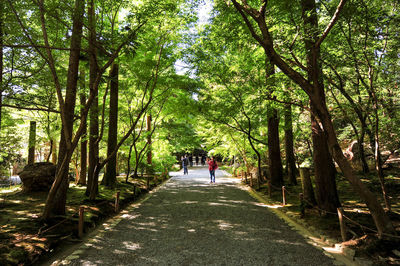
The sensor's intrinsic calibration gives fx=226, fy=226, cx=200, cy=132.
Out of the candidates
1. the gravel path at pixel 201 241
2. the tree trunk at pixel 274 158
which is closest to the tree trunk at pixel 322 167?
the gravel path at pixel 201 241

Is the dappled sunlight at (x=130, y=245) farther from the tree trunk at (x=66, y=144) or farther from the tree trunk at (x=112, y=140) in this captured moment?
the tree trunk at (x=112, y=140)

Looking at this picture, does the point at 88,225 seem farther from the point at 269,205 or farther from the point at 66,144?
the point at 269,205

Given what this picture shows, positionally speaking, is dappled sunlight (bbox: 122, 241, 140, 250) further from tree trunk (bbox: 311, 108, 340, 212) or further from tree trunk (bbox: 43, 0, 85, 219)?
tree trunk (bbox: 311, 108, 340, 212)

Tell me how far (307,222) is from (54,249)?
6.13 m

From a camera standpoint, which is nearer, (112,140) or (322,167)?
(322,167)

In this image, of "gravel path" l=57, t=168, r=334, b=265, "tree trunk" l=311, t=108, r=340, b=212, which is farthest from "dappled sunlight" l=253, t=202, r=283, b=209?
"tree trunk" l=311, t=108, r=340, b=212

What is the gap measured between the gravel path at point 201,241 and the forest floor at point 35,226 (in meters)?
0.65

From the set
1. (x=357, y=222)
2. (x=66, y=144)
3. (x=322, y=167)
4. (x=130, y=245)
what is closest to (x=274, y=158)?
(x=322, y=167)

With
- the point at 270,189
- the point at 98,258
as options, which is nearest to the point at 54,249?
the point at 98,258

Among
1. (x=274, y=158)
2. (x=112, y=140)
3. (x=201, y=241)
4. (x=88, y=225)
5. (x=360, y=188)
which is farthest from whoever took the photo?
(x=274, y=158)

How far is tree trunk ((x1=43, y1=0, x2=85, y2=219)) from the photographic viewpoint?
576 centimetres

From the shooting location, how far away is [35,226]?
550 centimetres

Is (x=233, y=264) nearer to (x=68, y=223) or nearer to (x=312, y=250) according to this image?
(x=312, y=250)

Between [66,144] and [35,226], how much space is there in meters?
2.12
